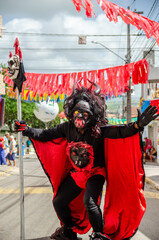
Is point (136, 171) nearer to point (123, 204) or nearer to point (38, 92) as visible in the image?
point (123, 204)

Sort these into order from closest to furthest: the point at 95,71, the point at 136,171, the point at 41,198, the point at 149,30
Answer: the point at 136,171 < the point at 149,30 < the point at 41,198 < the point at 95,71

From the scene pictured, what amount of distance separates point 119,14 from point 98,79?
3.36 metres

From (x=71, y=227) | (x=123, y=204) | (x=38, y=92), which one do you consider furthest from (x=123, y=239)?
(x=38, y=92)

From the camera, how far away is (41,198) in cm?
647

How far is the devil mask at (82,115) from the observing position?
340 centimetres

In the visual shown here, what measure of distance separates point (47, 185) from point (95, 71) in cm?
360

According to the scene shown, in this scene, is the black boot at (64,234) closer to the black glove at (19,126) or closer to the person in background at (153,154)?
the black glove at (19,126)

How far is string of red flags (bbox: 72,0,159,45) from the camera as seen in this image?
3.60m

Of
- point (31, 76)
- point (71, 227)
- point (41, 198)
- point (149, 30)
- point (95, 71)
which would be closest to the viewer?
point (71, 227)

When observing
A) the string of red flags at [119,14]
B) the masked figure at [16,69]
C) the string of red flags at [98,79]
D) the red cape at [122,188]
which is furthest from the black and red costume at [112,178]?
the string of red flags at [98,79]

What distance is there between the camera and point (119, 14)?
13.7ft

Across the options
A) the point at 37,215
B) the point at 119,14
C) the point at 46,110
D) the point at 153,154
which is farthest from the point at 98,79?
the point at 153,154

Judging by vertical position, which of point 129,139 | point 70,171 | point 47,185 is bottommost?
point 47,185

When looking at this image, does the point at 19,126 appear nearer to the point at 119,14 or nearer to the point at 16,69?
the point at 16,69
